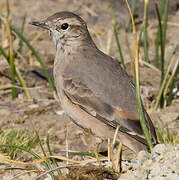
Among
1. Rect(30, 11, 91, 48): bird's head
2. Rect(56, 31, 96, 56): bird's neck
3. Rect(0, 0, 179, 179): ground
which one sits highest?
Rect(30, 11, 91, 48): bird's head

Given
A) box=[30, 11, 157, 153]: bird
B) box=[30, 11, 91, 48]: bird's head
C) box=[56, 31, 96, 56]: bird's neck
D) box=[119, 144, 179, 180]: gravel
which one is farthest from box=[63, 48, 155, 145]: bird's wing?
box=[119, 144, 179, 180]: gravel

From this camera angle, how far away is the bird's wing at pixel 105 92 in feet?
14.8

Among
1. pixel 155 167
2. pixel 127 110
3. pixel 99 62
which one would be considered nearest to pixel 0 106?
pixel 99 62

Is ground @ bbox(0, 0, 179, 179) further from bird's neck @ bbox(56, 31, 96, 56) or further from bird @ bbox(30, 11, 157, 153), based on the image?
bird's neck @ bbox(56, 31, 96, 56)

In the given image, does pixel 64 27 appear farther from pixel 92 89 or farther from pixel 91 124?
pixel 91 124

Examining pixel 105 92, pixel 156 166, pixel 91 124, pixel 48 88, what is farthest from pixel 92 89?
pixel 48 88

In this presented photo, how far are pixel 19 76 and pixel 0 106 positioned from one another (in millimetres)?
449

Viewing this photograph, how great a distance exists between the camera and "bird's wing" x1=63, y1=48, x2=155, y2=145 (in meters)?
4.50

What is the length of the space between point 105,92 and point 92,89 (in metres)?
0.15

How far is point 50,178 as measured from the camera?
4.19 metres

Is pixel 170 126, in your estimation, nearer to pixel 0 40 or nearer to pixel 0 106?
pixel 0 106

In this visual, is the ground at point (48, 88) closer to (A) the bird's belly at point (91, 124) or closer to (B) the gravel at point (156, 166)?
(A) the bird's belly at point (91, 124)

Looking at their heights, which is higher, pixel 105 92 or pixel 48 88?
pixel 105 92

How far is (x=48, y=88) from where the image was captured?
6891 mm
